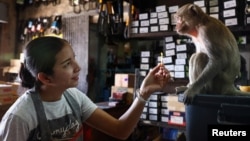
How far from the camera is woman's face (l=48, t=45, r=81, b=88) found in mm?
996

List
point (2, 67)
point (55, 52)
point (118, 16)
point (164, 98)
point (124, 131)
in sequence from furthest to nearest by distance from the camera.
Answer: point (2, 67)
point (118, 16)
point (164, 98)
point (124, 131)
point (55, 52)

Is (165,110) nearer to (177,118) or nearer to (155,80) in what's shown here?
(177,118)

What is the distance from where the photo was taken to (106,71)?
145 inches

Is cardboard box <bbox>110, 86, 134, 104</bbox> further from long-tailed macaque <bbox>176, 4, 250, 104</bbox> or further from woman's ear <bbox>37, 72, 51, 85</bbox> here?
woman's ear <bbox>37, 72, 51, 85</bbox>

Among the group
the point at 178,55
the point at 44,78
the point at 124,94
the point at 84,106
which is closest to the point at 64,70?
the point at 44,78

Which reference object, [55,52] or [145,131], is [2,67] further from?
[55,52]

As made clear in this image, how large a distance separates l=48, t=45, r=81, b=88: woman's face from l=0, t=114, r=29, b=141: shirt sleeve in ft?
0.67

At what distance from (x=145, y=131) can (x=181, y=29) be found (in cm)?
146

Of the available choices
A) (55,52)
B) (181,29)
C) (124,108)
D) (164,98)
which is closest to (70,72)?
(55,52)

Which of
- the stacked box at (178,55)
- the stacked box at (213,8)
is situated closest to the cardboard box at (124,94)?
the stacked box at (178,55)

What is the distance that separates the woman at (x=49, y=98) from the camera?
0.89 metres

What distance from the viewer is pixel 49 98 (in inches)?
40.7

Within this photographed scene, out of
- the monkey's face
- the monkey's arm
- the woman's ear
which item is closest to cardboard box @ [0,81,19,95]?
the woman's ear

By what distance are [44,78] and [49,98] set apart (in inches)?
3.6
